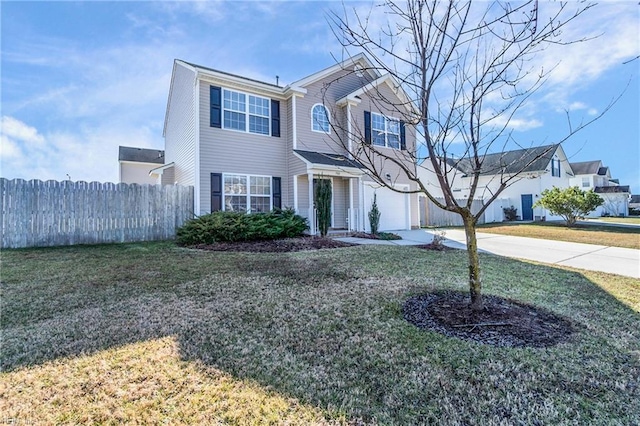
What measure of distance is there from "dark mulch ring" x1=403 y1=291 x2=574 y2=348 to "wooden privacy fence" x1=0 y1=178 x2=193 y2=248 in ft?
32.1

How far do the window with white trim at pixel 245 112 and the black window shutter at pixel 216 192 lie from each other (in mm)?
1947

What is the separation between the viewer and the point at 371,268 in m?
6.20

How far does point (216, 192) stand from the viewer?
37.1 ft

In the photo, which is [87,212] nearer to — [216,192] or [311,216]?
[216,192]

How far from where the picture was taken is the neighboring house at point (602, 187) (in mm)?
32812

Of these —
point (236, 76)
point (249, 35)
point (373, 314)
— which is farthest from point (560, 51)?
point (236, 76)

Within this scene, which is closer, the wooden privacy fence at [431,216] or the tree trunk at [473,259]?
the tree trunk at [473,259]

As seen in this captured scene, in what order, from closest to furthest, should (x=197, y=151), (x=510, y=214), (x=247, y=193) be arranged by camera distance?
(x=197, y=151) → (x=247, y=193) → (x=510, y=214)

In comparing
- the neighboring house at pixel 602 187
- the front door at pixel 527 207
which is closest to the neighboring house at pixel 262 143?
the front door at pixel 527 207

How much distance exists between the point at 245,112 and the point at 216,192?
338cm

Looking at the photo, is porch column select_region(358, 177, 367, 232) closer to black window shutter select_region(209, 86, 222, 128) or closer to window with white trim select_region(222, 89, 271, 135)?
window with white trim select_region(222, 89, 271, 135)

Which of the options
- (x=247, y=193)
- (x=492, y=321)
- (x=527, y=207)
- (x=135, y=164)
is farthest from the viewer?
(x=527, y=207)

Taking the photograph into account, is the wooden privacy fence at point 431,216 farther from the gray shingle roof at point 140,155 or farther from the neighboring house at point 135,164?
the gray shingle roof at point 140,155

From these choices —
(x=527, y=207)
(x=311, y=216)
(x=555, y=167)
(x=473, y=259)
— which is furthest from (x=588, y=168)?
(x=473, y=259)
